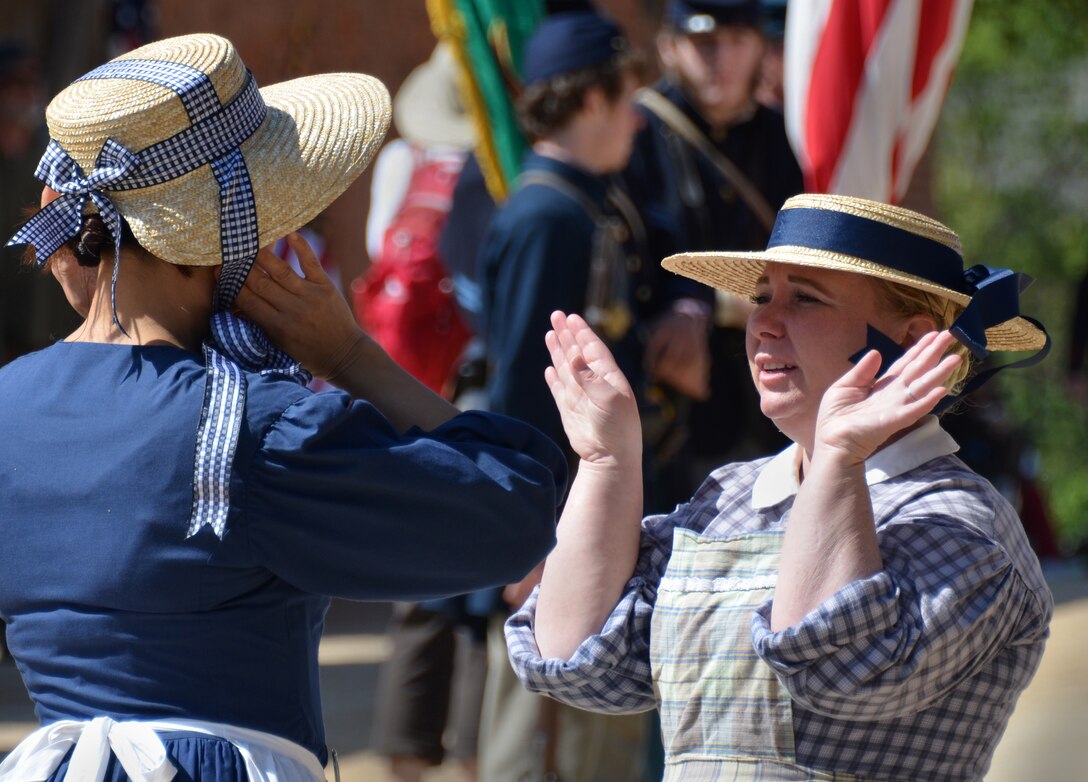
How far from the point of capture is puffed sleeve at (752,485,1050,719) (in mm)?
2088

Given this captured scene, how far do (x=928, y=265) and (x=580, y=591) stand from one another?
74cm

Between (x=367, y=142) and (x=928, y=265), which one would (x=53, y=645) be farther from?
(x=928, y=265)

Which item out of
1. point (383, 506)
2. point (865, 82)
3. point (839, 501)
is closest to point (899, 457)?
point (839, 501)

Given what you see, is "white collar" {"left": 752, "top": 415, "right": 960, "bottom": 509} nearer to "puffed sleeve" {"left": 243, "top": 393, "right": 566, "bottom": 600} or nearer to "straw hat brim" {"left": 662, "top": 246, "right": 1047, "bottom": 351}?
"straw hat brim" {"left": 662, "top": 246, "right": 1047, "bottom": 351}

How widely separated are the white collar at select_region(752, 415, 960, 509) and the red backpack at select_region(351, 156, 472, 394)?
102 inches

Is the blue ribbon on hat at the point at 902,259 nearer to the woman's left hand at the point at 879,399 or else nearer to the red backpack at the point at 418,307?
the woman's left hand at the point at 879,399

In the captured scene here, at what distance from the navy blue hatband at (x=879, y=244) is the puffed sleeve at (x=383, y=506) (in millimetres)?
616

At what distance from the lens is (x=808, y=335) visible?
2.43 m

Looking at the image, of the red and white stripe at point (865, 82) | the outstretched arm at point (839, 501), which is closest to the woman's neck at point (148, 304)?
the outstretched arm at point (839, 501)

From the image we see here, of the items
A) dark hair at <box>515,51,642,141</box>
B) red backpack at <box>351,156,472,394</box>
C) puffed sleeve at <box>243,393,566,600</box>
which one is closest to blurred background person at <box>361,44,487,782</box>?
red backpack at <box>351,156,472,394</box>

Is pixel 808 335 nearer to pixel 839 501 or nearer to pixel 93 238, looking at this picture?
pixel 839 501

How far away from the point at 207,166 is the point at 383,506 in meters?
0.50

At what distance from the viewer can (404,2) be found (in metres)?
8.27

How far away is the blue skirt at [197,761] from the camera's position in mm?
2027
